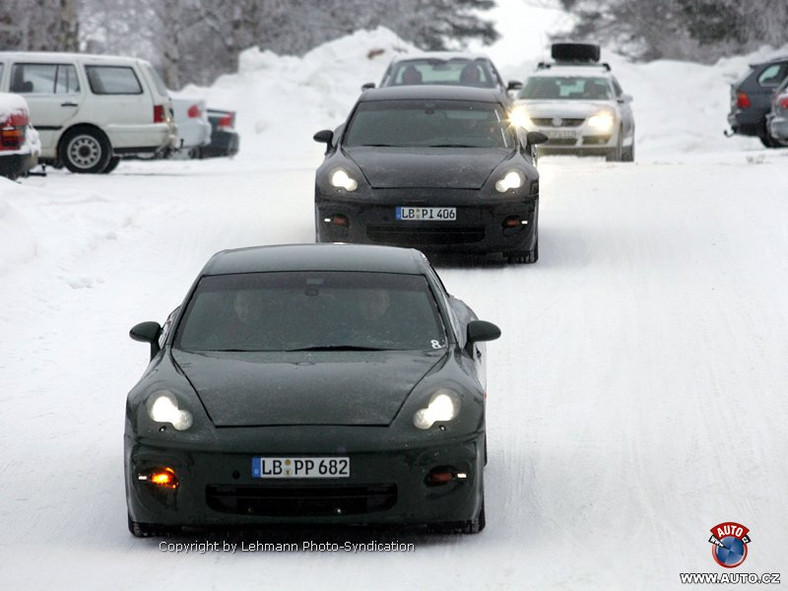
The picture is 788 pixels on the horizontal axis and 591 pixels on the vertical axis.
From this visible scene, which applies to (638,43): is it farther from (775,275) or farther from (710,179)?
(775,275)

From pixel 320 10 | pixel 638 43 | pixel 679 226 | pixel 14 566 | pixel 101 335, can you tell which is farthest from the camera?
pixel 638 43

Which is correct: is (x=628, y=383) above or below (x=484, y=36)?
above

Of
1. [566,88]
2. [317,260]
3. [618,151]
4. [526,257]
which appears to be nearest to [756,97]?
[566,88]

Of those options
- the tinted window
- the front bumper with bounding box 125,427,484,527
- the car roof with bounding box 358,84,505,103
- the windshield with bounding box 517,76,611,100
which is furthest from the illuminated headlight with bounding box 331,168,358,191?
the windshield with bounding box 517,76,611,100

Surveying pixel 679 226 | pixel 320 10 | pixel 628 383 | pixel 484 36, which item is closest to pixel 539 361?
pixel 628 383

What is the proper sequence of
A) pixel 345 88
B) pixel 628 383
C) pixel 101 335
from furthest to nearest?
1. pixel 345 88
2. pixel 101 335
3. pixel 628 383

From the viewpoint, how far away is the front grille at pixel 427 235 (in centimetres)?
1466

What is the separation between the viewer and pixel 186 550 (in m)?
7.21

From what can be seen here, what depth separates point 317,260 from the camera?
8516 millimetres

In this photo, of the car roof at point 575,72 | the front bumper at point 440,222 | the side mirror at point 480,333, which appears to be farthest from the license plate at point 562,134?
the side mirror at point 480,333

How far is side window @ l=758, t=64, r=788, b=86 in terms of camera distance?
32094 millimetres

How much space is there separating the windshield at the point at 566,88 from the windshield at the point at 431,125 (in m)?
12.5

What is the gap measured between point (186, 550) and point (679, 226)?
1123 centimetres

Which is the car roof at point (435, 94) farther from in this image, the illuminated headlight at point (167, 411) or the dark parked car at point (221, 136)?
the dark parked car at point (221, 136)
